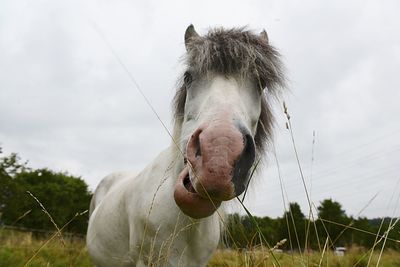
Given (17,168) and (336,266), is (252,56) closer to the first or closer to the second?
(336,266)

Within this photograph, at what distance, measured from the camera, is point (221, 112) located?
2.08 metres


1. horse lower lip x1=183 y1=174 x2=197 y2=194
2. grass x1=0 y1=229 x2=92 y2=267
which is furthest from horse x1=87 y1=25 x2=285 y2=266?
grass x1=0 y1=229 x2=92 y2=267

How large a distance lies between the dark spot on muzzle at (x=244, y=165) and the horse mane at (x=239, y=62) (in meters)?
0.62

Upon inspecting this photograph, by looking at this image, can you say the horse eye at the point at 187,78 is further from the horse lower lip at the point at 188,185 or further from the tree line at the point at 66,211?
the tree line at the point at 66,211

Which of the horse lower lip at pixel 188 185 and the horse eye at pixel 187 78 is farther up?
the horse eye at pixel 187 78

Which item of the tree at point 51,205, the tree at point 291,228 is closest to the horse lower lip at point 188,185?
the tree at point 291,228

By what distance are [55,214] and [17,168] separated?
17.7 feet

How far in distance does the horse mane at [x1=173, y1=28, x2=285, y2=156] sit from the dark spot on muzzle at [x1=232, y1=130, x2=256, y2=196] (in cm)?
62

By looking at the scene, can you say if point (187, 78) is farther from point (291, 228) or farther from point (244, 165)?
point (291, 228)

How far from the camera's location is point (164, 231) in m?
2.66

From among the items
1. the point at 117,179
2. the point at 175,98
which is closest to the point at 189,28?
the point at 175,98

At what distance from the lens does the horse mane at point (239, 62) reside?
2.53 meters

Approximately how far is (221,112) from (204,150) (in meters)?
0.32

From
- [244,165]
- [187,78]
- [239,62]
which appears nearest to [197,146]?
[244,165]
